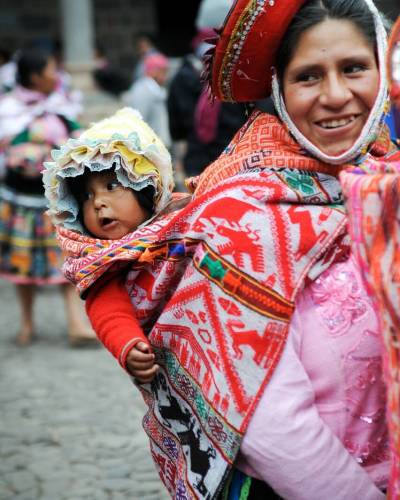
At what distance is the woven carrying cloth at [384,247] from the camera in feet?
5.18

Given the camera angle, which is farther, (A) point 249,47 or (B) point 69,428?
(B) point 69,428

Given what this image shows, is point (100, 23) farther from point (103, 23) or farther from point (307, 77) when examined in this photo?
point (307, 77)

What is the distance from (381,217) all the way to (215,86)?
2.22ft

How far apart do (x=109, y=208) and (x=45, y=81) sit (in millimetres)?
4213

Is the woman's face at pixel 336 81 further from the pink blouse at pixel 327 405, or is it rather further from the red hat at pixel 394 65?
the pink blouse at pixel 327 405

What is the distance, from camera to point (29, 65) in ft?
20.9

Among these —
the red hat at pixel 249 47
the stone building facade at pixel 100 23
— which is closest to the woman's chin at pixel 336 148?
the red hat at pixel 249 47

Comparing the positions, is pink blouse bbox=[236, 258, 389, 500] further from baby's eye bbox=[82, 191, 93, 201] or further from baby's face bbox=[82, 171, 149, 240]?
baby's eye bbox=[82, 191, 93, 201]

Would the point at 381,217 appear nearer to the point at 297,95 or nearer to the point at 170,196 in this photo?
the point at 297,95

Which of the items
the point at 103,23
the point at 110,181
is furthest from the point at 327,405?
the point at 103,23

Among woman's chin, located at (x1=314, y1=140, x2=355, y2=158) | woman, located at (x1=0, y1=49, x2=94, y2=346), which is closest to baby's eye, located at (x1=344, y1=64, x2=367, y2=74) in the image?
woman's chin, located at (x1=314, y1=140, x2=355, y2=158)

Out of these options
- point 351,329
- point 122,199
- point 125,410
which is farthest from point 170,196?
point 125,410

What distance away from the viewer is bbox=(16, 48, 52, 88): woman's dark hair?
6344 millimetres

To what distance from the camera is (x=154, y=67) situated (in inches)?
385
